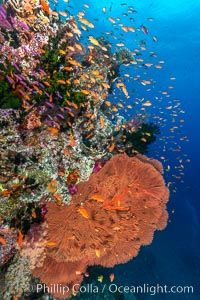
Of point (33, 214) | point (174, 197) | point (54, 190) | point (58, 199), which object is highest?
point (174, 197)

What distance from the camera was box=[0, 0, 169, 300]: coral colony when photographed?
5715 mm

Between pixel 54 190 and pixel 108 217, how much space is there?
1.56 metres

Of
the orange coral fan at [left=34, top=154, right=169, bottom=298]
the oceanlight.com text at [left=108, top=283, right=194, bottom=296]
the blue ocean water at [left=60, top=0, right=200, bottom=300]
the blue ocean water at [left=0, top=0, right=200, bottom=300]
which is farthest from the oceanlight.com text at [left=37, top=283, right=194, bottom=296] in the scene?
the orange coral fan at [left=34, top=154, right=169, bottom=298]

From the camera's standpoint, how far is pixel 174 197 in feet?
122

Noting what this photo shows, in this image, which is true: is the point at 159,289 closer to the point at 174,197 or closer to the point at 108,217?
the point at 108,217

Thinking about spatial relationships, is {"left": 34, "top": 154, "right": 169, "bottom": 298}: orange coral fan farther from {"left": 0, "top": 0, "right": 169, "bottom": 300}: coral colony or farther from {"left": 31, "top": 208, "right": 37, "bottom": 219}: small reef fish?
{"left": 31, "top": 208, "right": 37, "bottom": 219}: small reef fish

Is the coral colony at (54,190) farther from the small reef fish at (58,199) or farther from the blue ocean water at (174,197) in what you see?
the blue ocean water at (174,197)

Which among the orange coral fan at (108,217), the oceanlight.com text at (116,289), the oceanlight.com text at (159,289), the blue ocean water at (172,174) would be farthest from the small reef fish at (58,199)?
the oceanlight.com text at (159,289)

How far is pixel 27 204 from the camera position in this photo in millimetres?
5988

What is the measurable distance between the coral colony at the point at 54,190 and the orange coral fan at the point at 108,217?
2cm

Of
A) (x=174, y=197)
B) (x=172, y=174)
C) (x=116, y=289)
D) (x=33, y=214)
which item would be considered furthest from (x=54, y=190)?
(x=174, y=197)

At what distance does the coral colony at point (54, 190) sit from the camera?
225 inches

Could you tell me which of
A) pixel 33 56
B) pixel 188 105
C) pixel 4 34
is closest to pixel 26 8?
pixel 4 34

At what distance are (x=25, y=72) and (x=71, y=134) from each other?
2.32 meters
